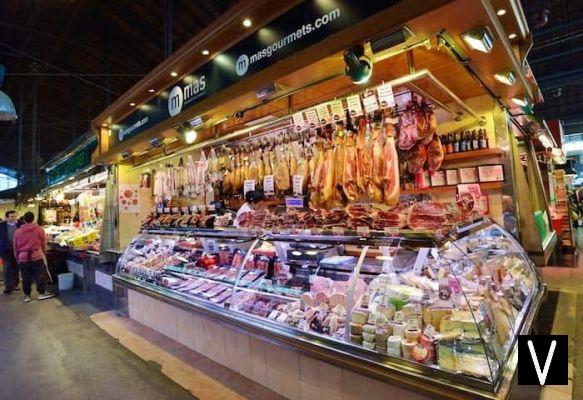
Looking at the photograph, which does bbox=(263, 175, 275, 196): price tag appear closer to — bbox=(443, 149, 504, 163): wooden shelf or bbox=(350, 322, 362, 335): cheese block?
bbox=(350, 322, 362, 335): cheese block

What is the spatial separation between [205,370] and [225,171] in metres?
2.43

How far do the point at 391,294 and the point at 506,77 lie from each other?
88.8 inches

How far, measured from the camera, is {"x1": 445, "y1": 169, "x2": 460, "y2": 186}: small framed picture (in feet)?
13.2

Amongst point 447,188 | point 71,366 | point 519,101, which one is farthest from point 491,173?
point 71,366

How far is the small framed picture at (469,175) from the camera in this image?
393 cm

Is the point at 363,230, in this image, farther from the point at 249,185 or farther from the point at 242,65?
the point at 242,65

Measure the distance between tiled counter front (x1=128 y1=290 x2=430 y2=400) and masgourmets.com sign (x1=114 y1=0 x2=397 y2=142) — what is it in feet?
8.20

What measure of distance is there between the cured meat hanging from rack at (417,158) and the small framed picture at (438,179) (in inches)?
46.1

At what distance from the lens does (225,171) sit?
461 cm

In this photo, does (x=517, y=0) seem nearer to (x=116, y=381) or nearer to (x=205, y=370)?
(x=205, y=370)

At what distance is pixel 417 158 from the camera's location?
3.12 m

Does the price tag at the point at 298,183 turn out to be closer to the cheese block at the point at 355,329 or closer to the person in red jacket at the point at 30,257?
the cheese block at the point at 355,329

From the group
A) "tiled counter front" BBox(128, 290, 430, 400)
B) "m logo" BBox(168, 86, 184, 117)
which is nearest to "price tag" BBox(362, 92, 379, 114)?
"tiled counter front" BBox(128, 290, 430, 400)

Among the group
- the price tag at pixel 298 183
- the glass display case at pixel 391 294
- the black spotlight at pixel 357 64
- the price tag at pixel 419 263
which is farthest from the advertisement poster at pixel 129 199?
the price tag at pixel 419 263
